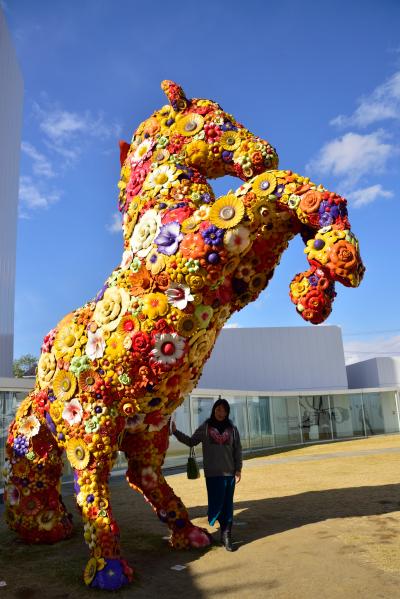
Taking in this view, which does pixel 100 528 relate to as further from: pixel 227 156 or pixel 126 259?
pixel 227 156

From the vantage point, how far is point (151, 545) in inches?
201

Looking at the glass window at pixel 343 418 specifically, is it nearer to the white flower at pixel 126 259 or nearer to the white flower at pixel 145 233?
the white flower at pixel 126 259

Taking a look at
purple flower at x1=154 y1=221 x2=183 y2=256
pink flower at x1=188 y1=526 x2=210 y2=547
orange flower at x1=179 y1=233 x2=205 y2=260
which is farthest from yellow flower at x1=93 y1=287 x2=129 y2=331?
pink flower at x1=188 y1=526 x2=210 y2=547

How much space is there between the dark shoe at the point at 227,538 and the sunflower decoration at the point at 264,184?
3.16m

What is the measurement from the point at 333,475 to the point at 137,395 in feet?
22.7

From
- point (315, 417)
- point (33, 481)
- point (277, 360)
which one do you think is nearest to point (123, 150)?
point (33, 481)

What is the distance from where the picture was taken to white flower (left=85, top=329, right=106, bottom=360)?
14.2 feet

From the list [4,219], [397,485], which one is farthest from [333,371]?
[397,485]

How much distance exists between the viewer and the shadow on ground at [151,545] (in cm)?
395

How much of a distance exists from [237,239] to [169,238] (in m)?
0.59

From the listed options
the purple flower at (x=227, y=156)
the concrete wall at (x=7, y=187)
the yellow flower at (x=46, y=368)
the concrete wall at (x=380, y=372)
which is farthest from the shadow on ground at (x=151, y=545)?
the concrete wall at (x=380, y=372)

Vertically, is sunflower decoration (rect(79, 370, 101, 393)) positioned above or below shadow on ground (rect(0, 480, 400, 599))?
above

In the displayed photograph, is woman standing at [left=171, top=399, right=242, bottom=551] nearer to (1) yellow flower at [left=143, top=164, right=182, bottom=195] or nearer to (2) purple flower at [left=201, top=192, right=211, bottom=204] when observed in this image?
(2) purple flower at [left=201, top=192, right=211, bottom=204]

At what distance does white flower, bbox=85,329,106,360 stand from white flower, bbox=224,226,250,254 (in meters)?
1.35
